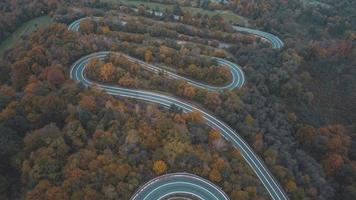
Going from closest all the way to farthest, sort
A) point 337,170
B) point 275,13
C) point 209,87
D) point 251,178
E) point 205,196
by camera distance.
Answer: point 205,196, point 251,178, point 337,170, point 209,87, point 275,13

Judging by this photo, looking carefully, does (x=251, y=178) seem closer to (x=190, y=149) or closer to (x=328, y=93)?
(x=190, y=149)

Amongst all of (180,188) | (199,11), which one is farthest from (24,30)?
(180,188)

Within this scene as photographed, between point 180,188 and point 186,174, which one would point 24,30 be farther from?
point 180,188

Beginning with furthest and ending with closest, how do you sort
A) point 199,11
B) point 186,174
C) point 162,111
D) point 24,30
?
1. point 199,11
2. point 24,30
3. point 162,111
4. point 186,174

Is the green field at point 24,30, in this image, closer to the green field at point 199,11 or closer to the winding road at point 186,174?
the winding road at point 186,174

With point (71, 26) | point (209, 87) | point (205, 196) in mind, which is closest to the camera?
point (205, 196)

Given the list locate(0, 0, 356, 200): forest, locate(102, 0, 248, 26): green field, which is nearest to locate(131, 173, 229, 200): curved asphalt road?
locate(0, 0, 356, 200): forest

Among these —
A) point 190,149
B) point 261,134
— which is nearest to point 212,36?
point 261,134
